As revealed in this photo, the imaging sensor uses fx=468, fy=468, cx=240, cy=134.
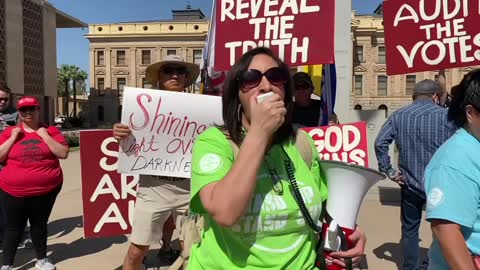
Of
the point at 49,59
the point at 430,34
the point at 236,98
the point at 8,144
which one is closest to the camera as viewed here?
the point at 236,98

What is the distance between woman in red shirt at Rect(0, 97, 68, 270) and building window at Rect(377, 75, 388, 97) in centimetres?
6011

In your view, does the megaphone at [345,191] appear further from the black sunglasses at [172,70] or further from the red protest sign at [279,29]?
the black sunglasses at [172,70]

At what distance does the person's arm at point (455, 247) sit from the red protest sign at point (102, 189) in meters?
3.19

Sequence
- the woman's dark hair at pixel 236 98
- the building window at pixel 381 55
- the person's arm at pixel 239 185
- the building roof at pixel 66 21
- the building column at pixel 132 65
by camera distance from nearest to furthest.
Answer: the person's arm at pixel 239 185, the woman's dark hair at pixel 236 98, the building roof at pixel 66 21, the building window at pixel 381 55, the building column at pixel 132 65

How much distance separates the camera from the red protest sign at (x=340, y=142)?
11.2 feet

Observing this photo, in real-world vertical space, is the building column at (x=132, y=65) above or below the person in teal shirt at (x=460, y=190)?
above

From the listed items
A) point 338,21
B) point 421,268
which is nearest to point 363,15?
point 338,21

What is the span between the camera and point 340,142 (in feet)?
11.3

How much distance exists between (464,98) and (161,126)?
2.28 m

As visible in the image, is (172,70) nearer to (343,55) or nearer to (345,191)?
(345,191)

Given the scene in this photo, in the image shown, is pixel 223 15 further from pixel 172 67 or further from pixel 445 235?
pixel 445 235

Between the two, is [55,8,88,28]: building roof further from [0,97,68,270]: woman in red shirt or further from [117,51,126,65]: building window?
[0,97,68,270]: woman in red shirt

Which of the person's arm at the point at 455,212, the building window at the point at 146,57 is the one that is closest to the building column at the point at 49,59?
the building window at the point at 146,57

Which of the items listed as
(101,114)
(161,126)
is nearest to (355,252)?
(161,126)
